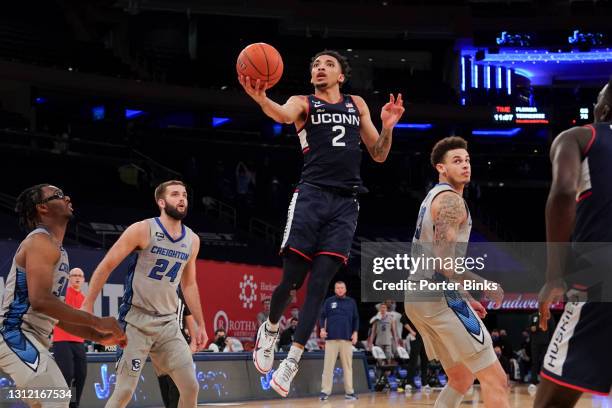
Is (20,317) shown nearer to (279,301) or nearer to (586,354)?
(279,301)

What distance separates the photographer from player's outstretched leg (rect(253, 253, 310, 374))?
255 inches

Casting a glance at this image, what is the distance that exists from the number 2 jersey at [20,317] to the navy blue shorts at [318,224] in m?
1.61

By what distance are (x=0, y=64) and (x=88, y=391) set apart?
13728 millimetres

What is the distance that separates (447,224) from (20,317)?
9.47 feet

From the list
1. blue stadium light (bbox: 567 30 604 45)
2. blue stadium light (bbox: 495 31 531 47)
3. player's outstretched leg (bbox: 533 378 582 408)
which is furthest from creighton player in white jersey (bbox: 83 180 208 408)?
blue stadium light (bbox: 567 30 604 45)

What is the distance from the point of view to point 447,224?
632 centimetres

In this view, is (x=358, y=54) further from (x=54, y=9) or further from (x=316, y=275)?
(x=316, y=275)

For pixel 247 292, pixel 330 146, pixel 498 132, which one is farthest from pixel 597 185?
pixel 498 132

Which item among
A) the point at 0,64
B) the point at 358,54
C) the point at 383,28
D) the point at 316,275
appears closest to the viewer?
the point at 316,275

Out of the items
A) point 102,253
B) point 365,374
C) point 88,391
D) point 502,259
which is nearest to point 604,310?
Answer: point 88,391

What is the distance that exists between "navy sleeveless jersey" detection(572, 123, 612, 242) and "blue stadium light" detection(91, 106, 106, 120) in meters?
26.1

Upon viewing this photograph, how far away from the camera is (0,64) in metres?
23.3

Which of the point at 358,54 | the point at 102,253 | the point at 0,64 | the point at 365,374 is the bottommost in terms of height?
the point at 365,374

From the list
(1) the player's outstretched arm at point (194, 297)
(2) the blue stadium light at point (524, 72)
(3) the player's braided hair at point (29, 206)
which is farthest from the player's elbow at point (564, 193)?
(2) the blue stadium light at point (524, 72)
